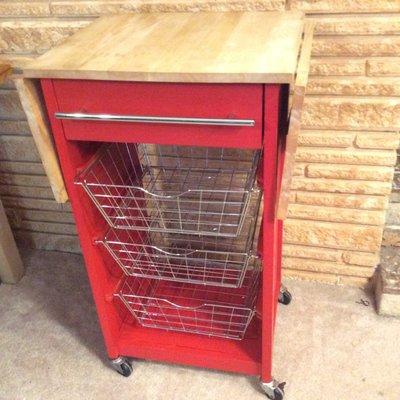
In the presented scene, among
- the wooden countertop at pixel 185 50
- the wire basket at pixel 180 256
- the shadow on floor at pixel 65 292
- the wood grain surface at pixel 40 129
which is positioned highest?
the wooden countertop at pixel 185 50

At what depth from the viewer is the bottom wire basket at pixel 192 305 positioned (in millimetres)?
1423

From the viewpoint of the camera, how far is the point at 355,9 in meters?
Answer: 1.22

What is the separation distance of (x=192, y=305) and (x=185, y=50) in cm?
84

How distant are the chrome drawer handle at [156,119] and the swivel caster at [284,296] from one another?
2.83 feet

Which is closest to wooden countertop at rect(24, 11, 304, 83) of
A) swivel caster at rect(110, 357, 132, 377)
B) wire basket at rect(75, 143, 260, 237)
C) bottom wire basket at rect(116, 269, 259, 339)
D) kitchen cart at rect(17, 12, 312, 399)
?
kitchen cart at rect(17, 12, 312, 399)

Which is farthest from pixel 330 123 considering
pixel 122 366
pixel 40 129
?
pixel 122 366

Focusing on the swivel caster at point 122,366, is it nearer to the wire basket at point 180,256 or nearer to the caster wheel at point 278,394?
the wire basket at point 180,256

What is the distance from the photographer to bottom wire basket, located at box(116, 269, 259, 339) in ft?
4.67

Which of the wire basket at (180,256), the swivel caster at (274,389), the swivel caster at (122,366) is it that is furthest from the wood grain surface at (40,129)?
the swivel caster at (274,389)

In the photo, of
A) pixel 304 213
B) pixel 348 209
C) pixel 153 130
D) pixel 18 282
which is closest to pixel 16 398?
pixel 18 282

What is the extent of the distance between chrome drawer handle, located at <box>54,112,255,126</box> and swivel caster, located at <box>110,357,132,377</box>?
781mm

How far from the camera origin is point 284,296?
163 centimetres

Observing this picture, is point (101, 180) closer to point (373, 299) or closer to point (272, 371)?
point (272, 371)

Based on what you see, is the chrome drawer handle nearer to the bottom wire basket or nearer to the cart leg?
the cart leg
